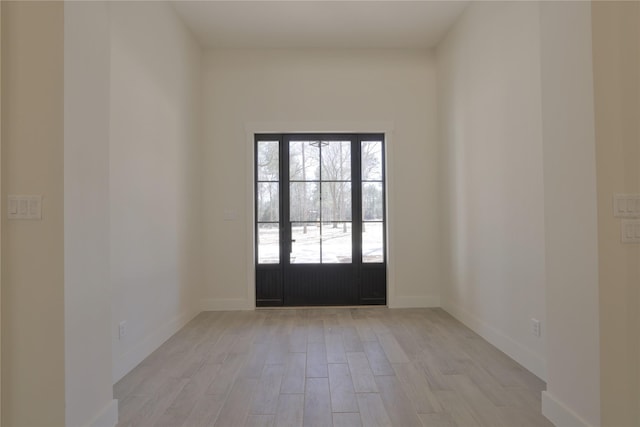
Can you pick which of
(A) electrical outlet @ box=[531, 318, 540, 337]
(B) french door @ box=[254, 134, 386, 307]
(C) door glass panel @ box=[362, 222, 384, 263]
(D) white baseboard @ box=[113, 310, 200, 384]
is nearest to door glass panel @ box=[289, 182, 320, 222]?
(B) french door @ box=[254, 134, 386, 307]

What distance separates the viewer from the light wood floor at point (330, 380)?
2053 millimetres

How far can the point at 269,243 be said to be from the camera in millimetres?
4629

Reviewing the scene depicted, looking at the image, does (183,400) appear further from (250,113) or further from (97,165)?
(250,113)

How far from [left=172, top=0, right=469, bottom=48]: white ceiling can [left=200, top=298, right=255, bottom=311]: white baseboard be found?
3.22m

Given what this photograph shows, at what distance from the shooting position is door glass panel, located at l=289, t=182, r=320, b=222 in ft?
15.2

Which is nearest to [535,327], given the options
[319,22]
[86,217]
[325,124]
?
[86,217]

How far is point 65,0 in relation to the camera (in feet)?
5.44

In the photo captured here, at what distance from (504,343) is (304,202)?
272 centimetres

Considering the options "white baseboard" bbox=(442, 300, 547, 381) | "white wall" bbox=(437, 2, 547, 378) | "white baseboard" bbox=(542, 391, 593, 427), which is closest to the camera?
"white baseboard" bbox=(542, 391, 593, 427)

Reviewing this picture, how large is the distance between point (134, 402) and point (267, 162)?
10.1ft

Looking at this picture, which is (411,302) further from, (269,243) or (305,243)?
(269,243)

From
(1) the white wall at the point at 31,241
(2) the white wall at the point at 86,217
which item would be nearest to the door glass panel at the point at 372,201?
(2) the white wall at the point at 86,217

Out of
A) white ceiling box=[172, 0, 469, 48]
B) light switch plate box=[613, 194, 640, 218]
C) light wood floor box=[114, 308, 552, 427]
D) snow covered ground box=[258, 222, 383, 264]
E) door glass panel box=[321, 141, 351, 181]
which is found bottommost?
light wood floor box=[114, 308, 552, 427]

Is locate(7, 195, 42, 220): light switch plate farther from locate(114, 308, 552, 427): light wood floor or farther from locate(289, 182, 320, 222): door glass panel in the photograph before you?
locate(289, 182, 320, 222): door glass panel
